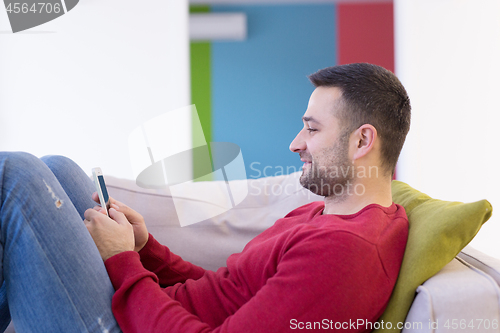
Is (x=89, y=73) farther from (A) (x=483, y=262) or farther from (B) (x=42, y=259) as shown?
(A) (x=483, y=262)

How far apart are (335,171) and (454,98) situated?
2227 mm

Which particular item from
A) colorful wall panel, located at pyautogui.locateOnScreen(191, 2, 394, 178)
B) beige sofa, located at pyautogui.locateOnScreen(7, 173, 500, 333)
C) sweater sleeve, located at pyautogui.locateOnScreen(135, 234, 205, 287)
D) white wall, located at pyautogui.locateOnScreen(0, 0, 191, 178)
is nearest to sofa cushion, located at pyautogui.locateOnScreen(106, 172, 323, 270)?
beige sofa, located at pyautogui.locateOnScreen(7, 173, 500, 333)

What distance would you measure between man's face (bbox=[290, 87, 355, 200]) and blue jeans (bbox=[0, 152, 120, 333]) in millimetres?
543

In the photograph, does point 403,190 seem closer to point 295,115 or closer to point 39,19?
point 39,19

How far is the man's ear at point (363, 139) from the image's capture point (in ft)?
3.07

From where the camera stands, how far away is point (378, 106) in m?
0.94

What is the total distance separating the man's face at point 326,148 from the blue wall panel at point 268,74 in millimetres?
3177

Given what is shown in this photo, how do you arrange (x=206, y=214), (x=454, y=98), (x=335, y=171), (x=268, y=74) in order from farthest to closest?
(x=268, y=74), (x=454, y=98), (x=206, y=214), (x=335, y=171)

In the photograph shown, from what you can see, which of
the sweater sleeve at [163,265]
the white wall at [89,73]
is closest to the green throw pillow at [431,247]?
the sweater sleeve at [163,265]

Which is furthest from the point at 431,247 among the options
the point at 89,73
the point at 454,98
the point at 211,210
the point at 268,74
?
the point at 268,74

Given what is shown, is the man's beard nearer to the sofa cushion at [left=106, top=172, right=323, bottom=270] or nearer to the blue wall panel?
the sofa cushion at [left=106, top=172, right=323, bottom=270]

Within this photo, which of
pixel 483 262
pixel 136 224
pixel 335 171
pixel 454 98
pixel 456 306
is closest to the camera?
pixel 456 306

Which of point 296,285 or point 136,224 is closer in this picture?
point 296,285

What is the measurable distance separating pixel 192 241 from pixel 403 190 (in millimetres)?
677
